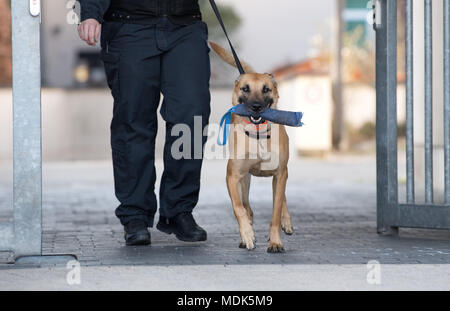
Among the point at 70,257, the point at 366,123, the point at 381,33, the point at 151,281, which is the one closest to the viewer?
the point at 151,281

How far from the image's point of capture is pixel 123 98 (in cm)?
471

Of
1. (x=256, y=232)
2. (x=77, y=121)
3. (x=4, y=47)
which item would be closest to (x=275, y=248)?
(x=256, y=232)

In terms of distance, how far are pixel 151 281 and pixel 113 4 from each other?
76.2 inches

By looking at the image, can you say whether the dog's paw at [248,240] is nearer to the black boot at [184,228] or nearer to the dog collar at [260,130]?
the black boot at [184,228]

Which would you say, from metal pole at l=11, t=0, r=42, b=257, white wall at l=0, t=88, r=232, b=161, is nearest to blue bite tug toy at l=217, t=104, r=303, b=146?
metal pole at l=11, t=0, r=42, b=257

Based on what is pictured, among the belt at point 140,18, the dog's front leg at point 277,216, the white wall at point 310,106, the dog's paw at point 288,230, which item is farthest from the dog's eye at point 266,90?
the white wall at point 310,106

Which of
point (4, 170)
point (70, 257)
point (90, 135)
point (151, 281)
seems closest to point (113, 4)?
point (70, 257)

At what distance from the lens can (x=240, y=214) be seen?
4.56 meters

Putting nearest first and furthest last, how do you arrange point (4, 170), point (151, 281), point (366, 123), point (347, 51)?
point (151, 281)
point (4, 170)
point (366, 123)
point (347, 51)

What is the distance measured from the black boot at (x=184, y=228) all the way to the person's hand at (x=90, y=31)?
1116 millimetres

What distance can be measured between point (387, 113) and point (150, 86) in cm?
147

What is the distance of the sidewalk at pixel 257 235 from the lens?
161 inches

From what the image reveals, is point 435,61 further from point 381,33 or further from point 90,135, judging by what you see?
point 90,135
